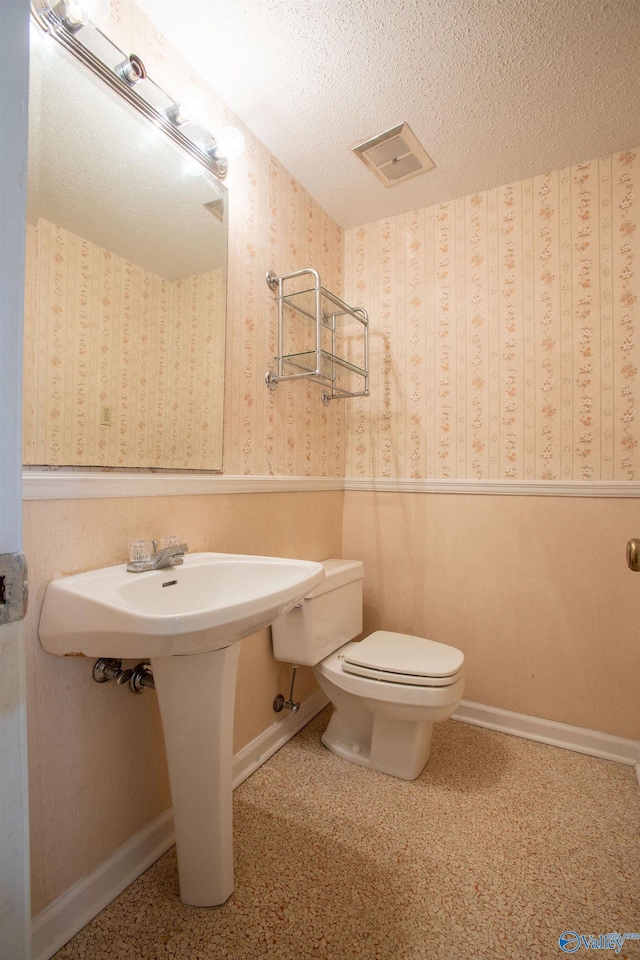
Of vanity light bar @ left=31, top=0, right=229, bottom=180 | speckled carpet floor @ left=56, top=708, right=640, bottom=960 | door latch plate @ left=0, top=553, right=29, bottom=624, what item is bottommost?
speckled carpet floor @ left=56, top=708, right=640, bottom=960

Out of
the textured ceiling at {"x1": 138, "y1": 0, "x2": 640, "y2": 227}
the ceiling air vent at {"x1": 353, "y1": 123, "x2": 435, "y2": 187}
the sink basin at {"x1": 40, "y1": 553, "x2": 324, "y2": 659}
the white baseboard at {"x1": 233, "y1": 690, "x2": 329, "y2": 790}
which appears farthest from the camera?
the ceiling air vent at {"x1": 353, "y1": 123, "x2": 435, "y2": 187}

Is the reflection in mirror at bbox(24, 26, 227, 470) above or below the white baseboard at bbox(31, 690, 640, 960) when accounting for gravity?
above

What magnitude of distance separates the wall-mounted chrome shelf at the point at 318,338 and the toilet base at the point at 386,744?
4.26 feet

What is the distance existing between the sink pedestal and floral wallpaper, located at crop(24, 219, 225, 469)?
55 centimetres

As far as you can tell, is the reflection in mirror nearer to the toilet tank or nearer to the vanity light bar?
the vanity light bar

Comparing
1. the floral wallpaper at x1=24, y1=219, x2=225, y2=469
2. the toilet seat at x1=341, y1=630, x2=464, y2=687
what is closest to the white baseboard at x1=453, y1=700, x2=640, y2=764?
the toilet seat at x1=341, y1=630, x2=464, y2=687

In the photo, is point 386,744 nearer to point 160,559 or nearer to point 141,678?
point 141,678

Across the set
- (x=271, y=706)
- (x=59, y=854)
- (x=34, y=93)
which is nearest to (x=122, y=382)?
(x=34, y=93)

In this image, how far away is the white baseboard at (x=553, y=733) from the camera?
1.69 m

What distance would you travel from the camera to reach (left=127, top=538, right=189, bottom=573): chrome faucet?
3.58ft

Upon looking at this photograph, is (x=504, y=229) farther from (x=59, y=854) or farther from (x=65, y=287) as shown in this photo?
(x=59, y=854)

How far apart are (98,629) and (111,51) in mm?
1360

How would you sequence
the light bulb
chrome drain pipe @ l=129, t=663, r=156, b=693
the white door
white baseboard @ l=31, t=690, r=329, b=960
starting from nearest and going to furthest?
1. the white door
2. white baseboard @ l=31, t=690, r=329, b=960
3. chrome drain pipe @ l=129, t=663, r=156, b=693
4. the light bulb

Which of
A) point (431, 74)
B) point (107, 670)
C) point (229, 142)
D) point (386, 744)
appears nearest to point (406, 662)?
point (386, 744)
